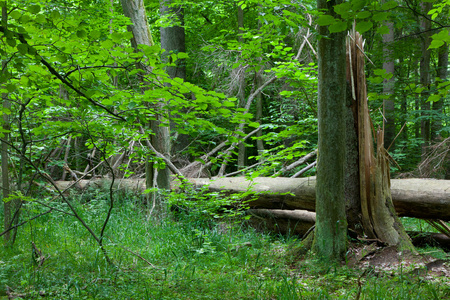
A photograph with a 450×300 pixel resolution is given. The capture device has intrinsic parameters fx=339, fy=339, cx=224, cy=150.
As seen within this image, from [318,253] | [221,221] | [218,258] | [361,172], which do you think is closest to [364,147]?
[361,172]

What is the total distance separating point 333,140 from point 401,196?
183 cm

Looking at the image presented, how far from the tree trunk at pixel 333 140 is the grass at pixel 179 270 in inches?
13.7

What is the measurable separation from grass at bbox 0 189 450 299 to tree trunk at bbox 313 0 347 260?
35 cm

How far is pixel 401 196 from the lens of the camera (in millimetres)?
5051

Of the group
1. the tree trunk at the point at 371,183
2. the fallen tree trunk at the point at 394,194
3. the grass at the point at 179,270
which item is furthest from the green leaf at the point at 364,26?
the fallen tree trunk at the point at 394,194

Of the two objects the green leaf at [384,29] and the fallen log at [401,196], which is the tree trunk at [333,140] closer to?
the fallen log at [401,196]

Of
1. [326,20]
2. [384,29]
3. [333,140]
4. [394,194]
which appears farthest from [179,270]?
[394,194]

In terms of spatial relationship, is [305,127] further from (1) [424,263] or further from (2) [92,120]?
(2) [92,120]

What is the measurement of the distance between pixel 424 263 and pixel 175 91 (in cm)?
335

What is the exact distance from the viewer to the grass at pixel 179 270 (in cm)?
309

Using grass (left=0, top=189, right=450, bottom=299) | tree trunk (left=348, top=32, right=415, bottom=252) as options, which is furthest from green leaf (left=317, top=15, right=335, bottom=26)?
tree trunk (left=348, top=32, right=415, bottom=252)

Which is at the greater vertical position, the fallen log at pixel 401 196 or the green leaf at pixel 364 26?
the green leaf at pixel 364 26

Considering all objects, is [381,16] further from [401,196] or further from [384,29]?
[401,196]

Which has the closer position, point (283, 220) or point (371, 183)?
point (371, 183)
